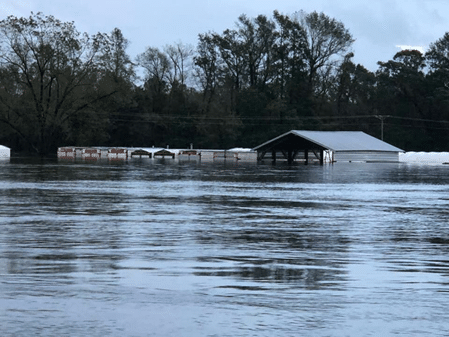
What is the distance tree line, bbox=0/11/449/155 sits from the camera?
417 ft

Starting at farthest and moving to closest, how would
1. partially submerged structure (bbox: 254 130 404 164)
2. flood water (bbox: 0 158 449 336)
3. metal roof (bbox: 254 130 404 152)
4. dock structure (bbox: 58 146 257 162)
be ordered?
dock structure (bbox: 58 146 257 162), partially submerged structure (bbox: 254 130 404 164), metal roof (bbox: 254 130 404 152), flood water (bbox: 0 158 449 336)

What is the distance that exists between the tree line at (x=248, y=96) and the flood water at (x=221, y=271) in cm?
10400

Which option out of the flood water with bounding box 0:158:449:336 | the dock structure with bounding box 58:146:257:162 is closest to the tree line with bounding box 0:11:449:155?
the dock structure with bounding box 58:146:257:162

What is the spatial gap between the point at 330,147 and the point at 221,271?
88531 mm

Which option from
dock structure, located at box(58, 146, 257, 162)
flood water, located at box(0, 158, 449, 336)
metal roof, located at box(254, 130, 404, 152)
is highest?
metal roof, located at box(254, 130, 404, 152)

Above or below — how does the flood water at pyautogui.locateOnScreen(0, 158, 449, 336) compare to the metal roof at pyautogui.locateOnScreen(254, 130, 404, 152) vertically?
below

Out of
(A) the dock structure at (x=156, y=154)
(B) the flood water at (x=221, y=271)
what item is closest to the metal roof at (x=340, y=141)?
(A) the dock structure at (x=156, y=154)

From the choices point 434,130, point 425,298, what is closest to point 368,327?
point 425,298

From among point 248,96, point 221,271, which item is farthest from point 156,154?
point 221,271

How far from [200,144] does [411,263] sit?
123 metres

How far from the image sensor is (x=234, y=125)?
133 metres

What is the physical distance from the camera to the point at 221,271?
11.1 meters

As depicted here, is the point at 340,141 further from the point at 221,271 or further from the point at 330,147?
the point at 221,271

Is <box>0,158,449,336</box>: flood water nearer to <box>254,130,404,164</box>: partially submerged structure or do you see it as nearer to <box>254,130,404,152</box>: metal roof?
<box>254,130,404,152</box>: metal roof
